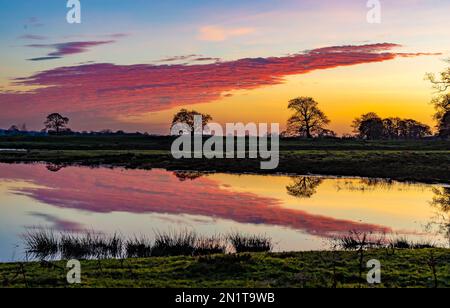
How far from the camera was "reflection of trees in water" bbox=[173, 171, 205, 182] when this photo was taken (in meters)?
57.3

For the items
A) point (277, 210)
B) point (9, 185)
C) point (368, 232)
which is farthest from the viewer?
point (9, 185)

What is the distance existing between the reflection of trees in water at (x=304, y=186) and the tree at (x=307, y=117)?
69.0m

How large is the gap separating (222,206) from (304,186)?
15190mm

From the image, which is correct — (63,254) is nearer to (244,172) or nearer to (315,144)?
(244,172)

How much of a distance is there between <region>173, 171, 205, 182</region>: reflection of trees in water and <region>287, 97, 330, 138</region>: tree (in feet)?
211

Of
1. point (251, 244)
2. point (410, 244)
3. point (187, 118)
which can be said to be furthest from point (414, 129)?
point (251, 244)

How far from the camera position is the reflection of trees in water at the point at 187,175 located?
57350mm

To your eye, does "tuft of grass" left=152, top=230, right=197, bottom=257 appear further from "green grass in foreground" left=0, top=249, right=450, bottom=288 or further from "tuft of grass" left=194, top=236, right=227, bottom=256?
"green grass in foreground" left=0, top=249, right=450, bottom=288

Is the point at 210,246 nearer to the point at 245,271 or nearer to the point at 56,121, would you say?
the point at 245,271

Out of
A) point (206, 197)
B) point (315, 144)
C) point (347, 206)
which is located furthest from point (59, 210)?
point (315, 144)

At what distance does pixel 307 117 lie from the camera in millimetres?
125000

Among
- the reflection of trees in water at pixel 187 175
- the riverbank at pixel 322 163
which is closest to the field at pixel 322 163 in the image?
the riverbank at pixel 322 163
